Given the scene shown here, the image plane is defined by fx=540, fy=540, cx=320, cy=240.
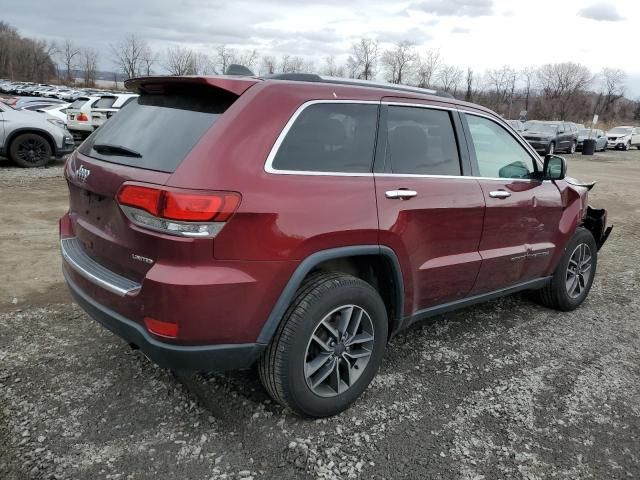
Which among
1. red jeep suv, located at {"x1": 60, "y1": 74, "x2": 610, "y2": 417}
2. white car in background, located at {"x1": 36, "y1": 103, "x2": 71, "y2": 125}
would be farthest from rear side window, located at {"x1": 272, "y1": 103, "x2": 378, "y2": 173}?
white car in background, located at {"x1": 36, "y1": 103, "x2": 71, "y2": 125}

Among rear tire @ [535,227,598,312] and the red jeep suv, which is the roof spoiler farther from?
rear tire @ [535,227,598,312]

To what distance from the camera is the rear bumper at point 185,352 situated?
2475 mm

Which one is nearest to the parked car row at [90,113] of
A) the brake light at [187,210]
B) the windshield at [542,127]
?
the brake light at [187,210]

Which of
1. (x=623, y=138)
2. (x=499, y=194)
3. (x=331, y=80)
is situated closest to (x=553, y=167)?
(x=499, y=194)

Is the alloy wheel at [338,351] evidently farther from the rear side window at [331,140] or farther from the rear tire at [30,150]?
the rear tire at [30,150]

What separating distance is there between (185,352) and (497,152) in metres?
2.61

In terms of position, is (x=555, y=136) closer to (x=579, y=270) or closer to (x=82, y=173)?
(x=579, y=270)

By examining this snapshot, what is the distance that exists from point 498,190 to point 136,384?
2643 millimetres

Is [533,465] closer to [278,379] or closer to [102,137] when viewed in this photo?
[278,379]

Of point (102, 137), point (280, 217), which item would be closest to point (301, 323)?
point (280, 217)

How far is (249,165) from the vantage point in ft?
8.11

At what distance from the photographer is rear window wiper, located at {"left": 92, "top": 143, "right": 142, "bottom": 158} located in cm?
273

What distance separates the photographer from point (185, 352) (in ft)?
8.11

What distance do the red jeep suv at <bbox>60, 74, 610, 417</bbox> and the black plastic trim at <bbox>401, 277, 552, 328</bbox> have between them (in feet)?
0.08
